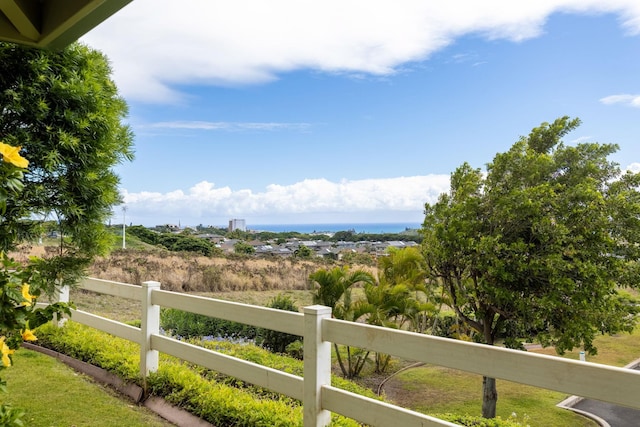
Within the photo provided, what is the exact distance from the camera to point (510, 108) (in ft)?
70.5

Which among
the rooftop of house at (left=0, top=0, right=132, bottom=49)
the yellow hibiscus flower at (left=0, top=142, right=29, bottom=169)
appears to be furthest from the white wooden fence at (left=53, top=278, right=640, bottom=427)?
the rooftop of house at (left=0, top=0, right=132, bottom=49)

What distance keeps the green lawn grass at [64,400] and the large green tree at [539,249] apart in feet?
18.2

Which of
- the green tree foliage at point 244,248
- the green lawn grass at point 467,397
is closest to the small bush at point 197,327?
the green lawn grass at point 467,397

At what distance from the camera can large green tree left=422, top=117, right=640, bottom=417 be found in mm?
6906

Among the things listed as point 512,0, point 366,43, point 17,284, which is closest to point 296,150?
point 366,43

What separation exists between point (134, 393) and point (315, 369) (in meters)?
2.01

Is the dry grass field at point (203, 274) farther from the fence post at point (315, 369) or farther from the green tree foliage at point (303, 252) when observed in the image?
the fence post at point (315, 369)

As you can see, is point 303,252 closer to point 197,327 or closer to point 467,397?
point 197,327

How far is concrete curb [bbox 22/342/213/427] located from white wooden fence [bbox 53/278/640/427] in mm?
219

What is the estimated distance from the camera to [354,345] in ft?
7.96

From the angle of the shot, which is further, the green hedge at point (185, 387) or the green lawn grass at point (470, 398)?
the green lawn grass at point (470, 398)

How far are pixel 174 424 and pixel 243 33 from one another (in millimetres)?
6486

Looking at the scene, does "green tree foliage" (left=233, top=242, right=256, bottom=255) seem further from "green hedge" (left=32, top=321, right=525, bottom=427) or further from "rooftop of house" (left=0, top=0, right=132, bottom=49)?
"rooftop of house" (left=0, top=0, right=132, bottom=49)

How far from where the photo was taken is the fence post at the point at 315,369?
8.33 feet
